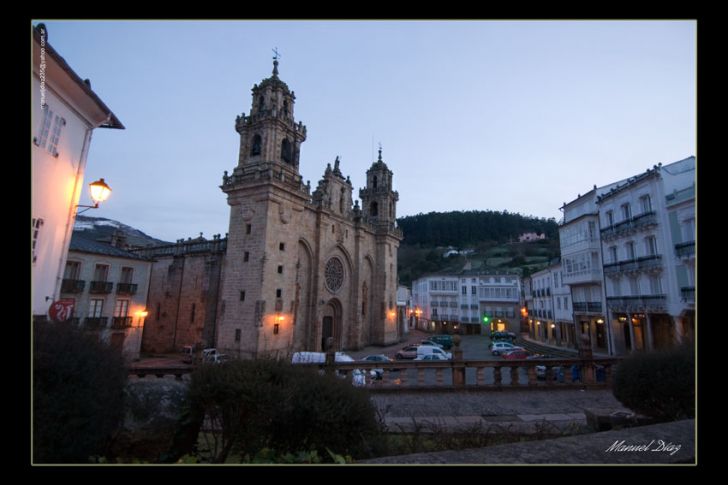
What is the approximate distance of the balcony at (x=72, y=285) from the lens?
2338 cm

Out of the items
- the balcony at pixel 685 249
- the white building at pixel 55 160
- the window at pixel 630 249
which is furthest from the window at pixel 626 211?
the white building at pixel 55 160

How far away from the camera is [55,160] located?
8781mm

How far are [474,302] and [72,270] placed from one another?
2243 inches

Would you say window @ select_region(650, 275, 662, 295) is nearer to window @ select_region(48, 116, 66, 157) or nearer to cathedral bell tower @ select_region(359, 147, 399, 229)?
cathedral bell tower @ select_region(359, 147, 399, 229)

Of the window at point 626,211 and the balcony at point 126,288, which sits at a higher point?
the window at point 626,211

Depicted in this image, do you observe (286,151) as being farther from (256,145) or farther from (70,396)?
(70,396)

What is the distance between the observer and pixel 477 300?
63719 millimetres

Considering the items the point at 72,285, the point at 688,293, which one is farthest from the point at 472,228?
the point at 72,285

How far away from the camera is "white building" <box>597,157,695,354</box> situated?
2041 cm

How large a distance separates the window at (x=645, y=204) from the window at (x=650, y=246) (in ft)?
6.07

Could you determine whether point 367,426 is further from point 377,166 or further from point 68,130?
point 377,166

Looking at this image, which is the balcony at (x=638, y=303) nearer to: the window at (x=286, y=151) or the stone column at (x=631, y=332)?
the stone column at (x=631, y=332)
